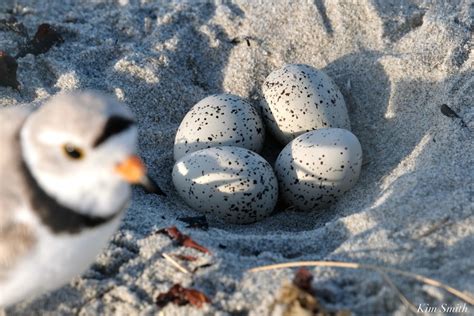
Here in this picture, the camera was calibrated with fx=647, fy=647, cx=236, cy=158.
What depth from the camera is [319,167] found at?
10.0 ft

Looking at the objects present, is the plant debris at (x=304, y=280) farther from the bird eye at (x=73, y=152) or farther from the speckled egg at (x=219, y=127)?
the speckled egg at (x=219, y=127)

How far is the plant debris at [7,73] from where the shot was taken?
3.69 meters

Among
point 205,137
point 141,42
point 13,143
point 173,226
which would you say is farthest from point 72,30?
point 13,143

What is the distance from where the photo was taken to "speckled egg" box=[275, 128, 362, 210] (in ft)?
9.99

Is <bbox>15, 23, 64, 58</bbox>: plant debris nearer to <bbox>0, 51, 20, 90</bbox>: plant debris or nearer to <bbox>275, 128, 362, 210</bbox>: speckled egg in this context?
<bbox>0, 51, 20, 90</bbox>: plant debris

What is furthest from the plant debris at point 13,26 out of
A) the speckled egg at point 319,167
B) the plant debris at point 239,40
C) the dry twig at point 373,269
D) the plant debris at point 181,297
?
the dry twig at point 373,269

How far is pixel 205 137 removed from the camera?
3.19 meters

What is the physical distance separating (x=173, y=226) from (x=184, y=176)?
37 centimetres

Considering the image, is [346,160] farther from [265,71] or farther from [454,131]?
[265,71]

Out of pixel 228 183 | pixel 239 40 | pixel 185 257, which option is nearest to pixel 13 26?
pixel 239 40

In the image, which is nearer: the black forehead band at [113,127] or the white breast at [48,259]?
the black forehead band at [113,127]

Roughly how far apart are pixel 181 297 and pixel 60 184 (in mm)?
701

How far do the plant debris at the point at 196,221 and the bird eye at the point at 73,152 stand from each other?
1.13 m

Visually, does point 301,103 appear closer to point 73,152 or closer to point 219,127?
point 219,127
